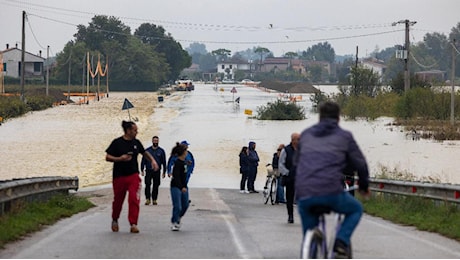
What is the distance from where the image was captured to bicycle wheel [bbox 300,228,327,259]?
927cm

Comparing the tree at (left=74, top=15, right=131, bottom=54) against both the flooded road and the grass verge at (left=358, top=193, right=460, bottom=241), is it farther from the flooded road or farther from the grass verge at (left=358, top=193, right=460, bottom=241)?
the grass verge at (left=358, top=193, right=460, bottom=241)

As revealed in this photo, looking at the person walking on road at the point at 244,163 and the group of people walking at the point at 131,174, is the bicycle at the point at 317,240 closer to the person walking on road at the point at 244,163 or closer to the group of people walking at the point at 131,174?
the group of people walking at the point at 131,174

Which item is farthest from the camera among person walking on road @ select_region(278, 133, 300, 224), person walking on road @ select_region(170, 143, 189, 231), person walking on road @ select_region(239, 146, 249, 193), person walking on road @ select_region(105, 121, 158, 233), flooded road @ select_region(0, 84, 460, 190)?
flooded road @ select_region(0, 84, 460, 190)

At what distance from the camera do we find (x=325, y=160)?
9.26 metres

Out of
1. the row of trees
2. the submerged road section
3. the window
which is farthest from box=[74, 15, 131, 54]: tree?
the submerged road section

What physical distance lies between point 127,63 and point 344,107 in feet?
277

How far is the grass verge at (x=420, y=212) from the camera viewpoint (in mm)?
16984

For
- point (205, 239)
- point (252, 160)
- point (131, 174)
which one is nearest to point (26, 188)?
point (131, 174)

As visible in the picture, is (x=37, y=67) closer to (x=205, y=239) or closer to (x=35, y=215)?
(x=35, y=215)

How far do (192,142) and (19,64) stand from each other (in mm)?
113119

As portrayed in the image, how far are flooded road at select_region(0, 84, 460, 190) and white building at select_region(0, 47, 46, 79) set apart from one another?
66257 millimetres

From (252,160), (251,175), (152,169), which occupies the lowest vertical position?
(251,175)

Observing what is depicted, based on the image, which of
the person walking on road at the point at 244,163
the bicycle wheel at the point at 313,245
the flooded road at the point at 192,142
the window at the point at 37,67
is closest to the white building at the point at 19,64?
the window at the point at 37,67

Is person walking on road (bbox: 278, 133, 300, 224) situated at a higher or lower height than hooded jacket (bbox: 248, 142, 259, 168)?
higher
